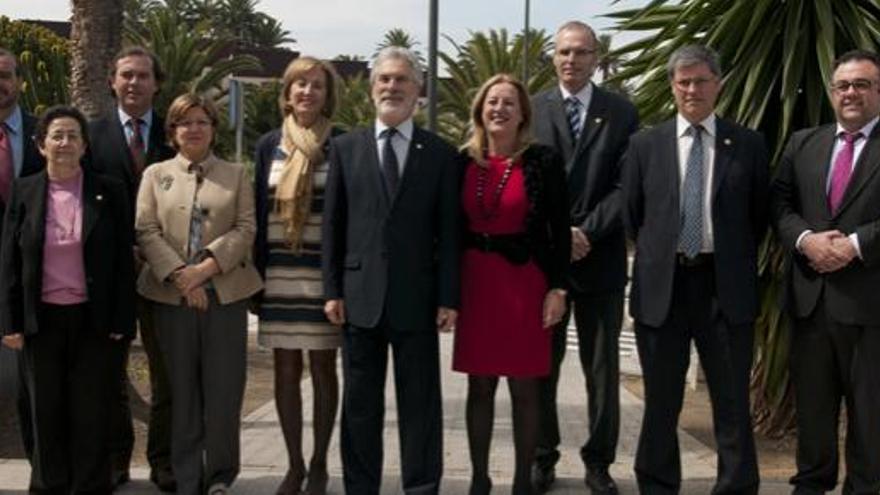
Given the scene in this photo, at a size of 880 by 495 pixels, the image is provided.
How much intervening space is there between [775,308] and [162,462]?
3.65 m

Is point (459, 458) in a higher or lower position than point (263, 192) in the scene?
lower

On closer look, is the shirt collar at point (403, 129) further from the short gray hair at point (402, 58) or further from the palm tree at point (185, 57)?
the palm tree at point (185, 57)

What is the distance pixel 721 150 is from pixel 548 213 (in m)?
0.80

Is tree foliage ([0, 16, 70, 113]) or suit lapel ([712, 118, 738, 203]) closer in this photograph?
suit lapel ([712, 118, 738, 203])

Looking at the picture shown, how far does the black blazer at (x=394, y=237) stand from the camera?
507 cm

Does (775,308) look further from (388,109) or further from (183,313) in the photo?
(183,313)

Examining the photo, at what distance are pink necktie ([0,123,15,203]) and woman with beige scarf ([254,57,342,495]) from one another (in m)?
1.14

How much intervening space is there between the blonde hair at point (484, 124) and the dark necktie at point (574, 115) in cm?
57

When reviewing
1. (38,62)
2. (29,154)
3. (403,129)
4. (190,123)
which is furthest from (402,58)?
(38,62)

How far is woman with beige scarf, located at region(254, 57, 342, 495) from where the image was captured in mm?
5363

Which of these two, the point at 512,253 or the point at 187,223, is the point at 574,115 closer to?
the point at 512,253

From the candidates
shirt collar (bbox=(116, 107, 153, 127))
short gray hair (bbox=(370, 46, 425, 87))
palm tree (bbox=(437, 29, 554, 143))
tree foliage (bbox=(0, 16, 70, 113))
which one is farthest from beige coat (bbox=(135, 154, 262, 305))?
palm tree (bbox=(437, 29, 554, 143))

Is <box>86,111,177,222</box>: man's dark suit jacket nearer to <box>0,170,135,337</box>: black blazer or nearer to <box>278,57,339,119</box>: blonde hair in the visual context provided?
<box>0,170,135,337</box>: black blazer

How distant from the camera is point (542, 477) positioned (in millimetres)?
5805
